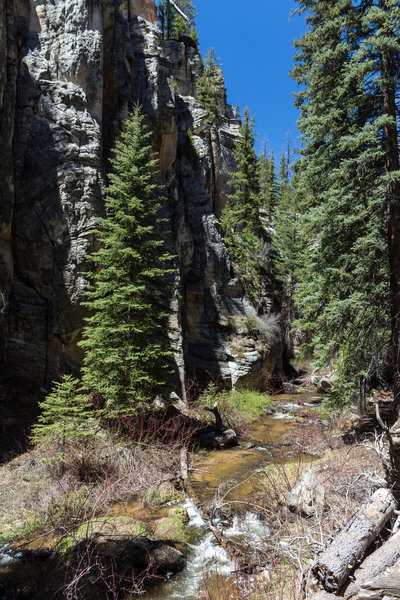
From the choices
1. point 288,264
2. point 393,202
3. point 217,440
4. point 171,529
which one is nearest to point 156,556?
point 171,529

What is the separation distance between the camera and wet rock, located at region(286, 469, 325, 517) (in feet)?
20.8

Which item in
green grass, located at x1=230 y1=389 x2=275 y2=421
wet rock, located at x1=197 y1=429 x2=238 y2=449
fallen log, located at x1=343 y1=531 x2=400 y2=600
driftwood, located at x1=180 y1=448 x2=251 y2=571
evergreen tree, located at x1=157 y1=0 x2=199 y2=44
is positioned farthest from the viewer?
evergreen tree, located at x1=157 y1=0 x2=199 y2=44

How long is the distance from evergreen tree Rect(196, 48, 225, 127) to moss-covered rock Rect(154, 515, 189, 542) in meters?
29.3

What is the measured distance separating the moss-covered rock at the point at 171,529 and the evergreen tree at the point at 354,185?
18.5 feet

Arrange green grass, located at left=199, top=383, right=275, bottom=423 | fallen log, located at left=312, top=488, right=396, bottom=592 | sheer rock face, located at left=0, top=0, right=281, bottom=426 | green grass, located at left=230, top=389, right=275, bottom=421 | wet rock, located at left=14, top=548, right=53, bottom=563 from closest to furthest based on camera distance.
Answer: fallen log, located at left=312, top=488, right=396, bottom=592
wet rock, located at left=14, top=548, right=53, bottom=563
sheer rock face, located at left=0, top=0, right=281, bottom=426
green grass, located at left=199, top=383, right=275, bottom=423
green grass, located at left=230, top=389, right=275, bottom=421

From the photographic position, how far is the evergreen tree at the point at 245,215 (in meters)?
25.9

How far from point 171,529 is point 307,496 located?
2822mm

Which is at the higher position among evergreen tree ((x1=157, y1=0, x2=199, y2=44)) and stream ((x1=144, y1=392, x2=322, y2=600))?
evergreen tree ((x1=157, y1=0, x2=199, y2=44))

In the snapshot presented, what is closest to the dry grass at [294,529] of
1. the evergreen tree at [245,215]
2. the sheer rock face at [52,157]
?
the sheer rock face at [52,157]

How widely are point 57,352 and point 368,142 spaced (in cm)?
1228

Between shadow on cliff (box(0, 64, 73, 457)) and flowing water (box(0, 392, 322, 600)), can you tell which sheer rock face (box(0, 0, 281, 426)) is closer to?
shadow on cliff (box(0, 64, 73, 457))

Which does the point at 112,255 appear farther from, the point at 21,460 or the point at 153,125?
the point at 153,125

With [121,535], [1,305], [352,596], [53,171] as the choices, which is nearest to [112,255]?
[1,305]

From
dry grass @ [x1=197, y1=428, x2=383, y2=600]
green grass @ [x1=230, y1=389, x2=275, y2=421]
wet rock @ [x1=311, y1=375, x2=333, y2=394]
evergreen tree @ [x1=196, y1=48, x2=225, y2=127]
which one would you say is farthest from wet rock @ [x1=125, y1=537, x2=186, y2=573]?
evergreen tree @ [x1=196, y1=48, x2=225, y2=127]
